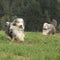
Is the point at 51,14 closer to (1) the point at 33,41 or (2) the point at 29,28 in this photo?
(2) the point at 29,28

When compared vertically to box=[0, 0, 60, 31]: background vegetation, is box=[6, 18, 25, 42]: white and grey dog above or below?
above

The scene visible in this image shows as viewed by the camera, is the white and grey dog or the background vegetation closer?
the white and grey dog

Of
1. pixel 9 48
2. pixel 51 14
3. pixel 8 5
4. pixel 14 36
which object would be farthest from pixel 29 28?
pixel 9 48

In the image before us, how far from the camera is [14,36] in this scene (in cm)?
1167

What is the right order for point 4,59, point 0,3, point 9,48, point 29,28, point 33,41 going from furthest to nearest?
point 0,3, point 29,28, point 33,41, point 9,48, point 4,59

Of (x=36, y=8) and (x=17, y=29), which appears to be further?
(x=36, y=8)

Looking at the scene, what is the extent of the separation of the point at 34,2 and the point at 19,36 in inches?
1242

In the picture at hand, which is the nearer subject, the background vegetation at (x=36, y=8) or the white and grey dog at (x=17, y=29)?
the white and grey dog at (x=17, y=29)

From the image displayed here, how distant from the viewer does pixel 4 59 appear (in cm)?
676

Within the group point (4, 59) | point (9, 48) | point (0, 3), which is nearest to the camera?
point (4, 59)

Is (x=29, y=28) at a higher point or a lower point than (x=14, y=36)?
lower

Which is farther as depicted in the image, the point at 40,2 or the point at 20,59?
the point at 40,2

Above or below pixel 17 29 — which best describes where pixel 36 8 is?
below

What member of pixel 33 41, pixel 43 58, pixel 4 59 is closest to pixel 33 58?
pixel 43 58
